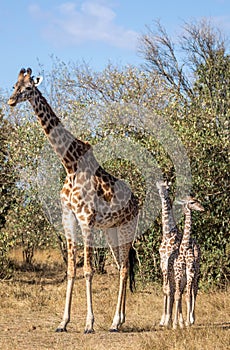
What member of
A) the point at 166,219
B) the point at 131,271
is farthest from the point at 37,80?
the point at 131,271

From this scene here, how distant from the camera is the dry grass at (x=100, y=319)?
780 centimetres

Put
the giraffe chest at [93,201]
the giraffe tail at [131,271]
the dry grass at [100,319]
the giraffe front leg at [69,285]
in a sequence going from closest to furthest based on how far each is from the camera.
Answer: the dry grass at [100,319] < the giraffe front leg at [69,285] < the giraffe chest at [93,201] < the giraffe tail at [131,271]

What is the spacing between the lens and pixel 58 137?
9.37 m

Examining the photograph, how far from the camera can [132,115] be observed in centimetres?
1341

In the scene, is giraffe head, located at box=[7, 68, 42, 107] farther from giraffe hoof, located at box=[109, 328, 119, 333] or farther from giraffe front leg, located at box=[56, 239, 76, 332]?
giraffe hoof, located at box=[109, 328, 119, 333]

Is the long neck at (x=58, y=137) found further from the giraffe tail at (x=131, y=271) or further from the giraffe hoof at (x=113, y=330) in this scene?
the giraffe tail at (x=131, y=271)

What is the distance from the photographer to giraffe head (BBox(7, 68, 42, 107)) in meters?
8.94

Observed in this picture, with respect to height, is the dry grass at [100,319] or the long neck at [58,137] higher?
the long neck at [58,137]

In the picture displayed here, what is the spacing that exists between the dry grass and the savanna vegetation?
91 cm

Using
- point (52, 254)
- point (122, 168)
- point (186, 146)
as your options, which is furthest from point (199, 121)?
point (52, 254)

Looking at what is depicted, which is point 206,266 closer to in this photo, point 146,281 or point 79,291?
point 146,281

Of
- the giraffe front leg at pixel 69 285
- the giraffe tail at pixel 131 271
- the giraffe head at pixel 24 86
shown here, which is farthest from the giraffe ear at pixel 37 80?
the giraffe tail at pixel 131 271

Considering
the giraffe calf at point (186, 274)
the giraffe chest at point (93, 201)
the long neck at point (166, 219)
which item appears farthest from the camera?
the long neck at point (166, 219)

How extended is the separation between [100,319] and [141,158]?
3309 mm
